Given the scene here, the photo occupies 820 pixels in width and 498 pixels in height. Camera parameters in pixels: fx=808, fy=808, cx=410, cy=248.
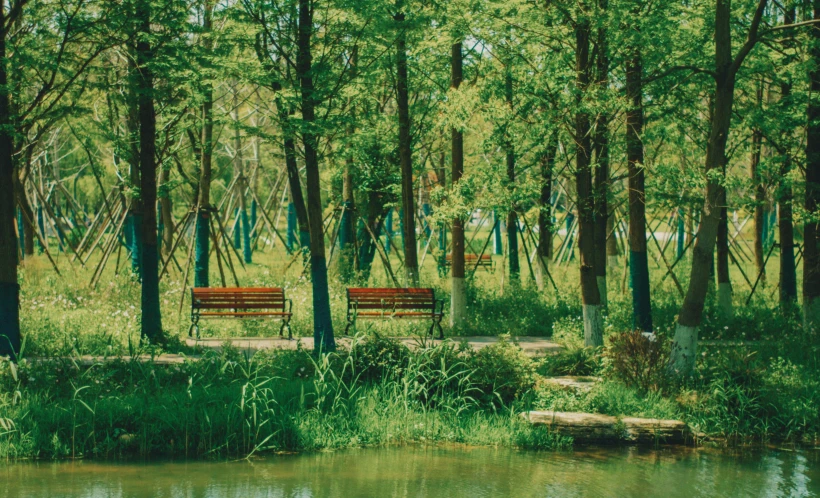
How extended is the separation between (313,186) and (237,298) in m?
3.14

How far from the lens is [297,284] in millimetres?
16797

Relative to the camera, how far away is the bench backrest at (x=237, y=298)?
1279cm

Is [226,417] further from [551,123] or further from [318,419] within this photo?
[551,123]

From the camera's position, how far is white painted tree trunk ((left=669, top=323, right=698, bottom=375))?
33.7 feet

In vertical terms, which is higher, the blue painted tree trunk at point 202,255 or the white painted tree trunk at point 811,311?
the blue painted tree trunk at point 202,255

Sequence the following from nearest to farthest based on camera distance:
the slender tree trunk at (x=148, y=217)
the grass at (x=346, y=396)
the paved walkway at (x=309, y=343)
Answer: the grass at (x=346, y=396)
the slender tree trunk at (x=148, y=217)
the paved walkway at (x=309, y=343)

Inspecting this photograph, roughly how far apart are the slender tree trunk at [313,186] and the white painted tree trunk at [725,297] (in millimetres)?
7553

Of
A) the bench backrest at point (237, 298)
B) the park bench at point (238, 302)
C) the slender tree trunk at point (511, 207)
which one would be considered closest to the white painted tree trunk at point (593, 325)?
the slender tree trunk at point (511, 207)

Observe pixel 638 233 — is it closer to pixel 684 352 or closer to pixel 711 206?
pixel 711 206

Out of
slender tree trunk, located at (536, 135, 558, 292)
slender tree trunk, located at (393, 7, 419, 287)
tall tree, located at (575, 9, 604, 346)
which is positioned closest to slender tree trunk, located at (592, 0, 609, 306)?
tall tree, located at (575, 9, 604, 346)

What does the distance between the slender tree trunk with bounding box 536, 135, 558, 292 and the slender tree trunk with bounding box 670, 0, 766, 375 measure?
289cm

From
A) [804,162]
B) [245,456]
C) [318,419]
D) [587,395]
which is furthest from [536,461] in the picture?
[804,162]

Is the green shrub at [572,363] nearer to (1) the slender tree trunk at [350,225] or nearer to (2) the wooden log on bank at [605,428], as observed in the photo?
(2) the wooden log on bank at [605,428]

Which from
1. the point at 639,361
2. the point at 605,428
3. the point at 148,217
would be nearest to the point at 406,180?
the point at 148,217
